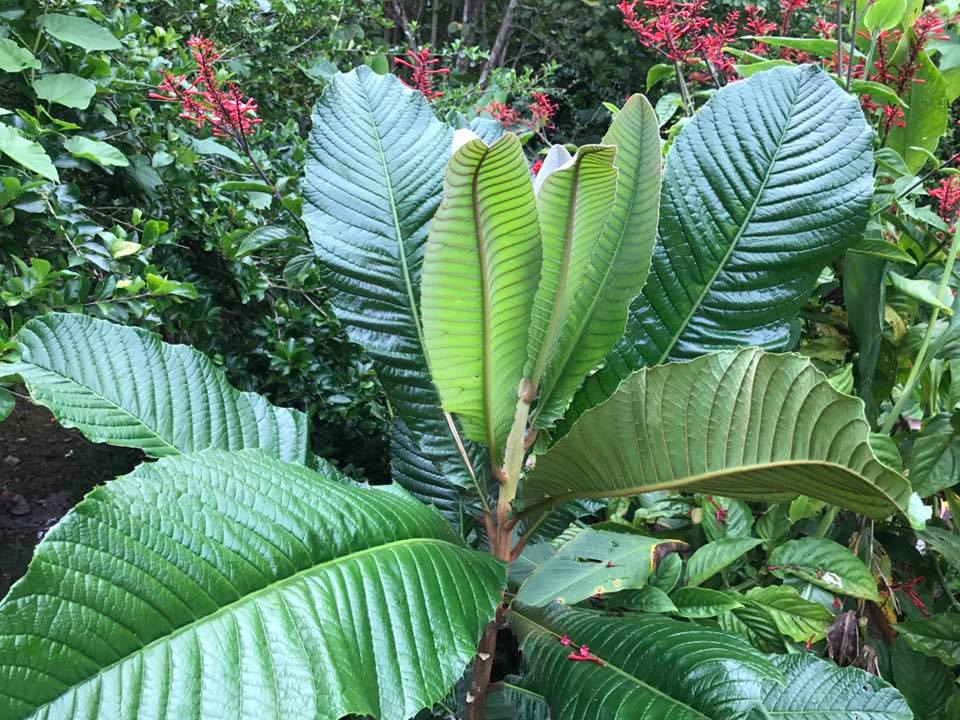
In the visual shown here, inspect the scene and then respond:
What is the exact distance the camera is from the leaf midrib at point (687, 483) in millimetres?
489

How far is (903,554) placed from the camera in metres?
1.13

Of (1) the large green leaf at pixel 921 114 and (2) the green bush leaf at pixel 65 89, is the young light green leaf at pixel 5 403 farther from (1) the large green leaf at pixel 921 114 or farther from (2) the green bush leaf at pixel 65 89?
(1) the large green leaf at pixel 921 114

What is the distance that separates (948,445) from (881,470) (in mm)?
615

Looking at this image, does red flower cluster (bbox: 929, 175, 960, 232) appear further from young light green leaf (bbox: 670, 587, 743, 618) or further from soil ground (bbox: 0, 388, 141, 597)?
soil ground (bbox: 0, 388, 141, 597)

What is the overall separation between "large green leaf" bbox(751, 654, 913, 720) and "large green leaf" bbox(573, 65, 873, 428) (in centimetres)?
38

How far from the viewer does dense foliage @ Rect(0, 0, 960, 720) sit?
49 cm

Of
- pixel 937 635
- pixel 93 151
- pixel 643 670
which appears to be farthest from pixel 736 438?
pixel 93 151

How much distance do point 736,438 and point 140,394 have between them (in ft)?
2.21

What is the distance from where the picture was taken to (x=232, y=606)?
484 mm

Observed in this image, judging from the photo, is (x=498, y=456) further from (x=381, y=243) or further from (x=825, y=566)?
(x=825, y=566)

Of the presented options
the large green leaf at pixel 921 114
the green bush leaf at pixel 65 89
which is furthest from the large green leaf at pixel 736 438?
the green bush leaf at pixel 65 89

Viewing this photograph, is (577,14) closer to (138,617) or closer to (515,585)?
(515,585)

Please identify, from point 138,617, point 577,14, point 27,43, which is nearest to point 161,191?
point 27,43

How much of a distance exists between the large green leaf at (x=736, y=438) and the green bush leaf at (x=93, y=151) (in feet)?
3.64
